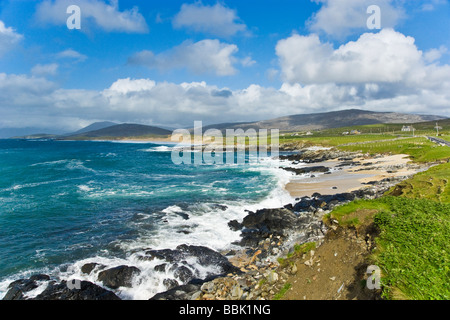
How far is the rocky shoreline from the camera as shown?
394 inches

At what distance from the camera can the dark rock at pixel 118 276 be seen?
42.0 feet

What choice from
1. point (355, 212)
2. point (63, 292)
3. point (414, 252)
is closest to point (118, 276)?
point (63, 292)

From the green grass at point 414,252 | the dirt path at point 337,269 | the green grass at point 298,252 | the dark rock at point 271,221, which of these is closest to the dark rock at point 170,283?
the green grass at point 298,252

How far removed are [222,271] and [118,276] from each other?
5731 mm

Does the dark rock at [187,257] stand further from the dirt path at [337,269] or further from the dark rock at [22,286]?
the dark rock at [22,286]

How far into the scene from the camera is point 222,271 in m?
13.7

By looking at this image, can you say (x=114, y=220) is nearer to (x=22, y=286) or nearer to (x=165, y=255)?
(x=165, y=255)

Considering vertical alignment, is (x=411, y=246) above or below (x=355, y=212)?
below

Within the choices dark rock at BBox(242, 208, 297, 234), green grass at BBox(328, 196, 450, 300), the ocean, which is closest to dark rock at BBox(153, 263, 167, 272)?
the ocean

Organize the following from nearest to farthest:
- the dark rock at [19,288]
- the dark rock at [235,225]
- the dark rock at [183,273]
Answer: the dark rock at [19,288] < the dark rock at [183,273] < the dark rock at [235,225]

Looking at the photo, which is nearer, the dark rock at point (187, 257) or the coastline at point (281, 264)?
the coastline at point (281, 264)

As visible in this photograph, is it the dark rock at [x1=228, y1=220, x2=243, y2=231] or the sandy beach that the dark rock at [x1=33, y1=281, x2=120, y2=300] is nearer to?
the dark rock at [x1=228, y1=220, x2=243, y2=231]

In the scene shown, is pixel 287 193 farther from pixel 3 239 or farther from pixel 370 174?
pixel 3 239

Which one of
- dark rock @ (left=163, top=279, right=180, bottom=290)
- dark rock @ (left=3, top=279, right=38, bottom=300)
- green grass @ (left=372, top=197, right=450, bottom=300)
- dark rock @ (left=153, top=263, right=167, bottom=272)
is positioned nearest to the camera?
green grass @ (left=372, top=197, right=450, bottom=300)
